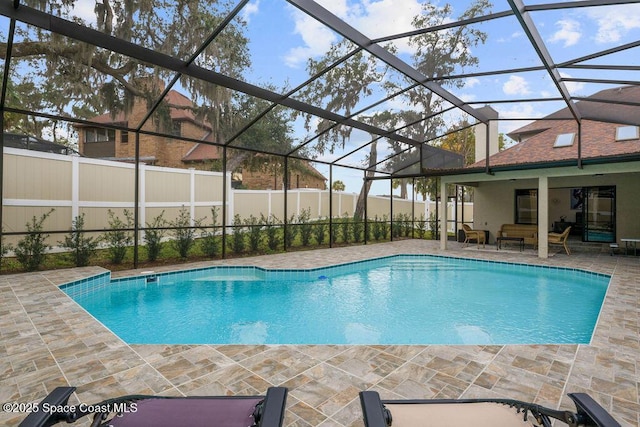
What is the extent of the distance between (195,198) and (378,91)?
740 cm

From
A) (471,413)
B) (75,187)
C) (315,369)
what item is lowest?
(315,369)

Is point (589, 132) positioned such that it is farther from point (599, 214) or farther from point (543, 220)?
point (543, 220)

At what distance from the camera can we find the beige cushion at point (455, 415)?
1.70 meters

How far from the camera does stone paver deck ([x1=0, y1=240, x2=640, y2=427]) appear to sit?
2.49 meters

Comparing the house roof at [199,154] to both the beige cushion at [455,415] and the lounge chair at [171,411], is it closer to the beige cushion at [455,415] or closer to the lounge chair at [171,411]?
the lounge chair at [171,411]

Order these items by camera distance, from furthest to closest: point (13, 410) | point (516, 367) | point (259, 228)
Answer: point (259, 228)
point (516, 367)
point (13, 410)

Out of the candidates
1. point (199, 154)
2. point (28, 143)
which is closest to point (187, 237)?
point (28, 143)

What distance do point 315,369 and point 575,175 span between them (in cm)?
1045

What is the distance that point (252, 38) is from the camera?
5.82 m

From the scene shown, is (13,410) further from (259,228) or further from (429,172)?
(429,172)

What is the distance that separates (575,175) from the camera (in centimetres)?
977

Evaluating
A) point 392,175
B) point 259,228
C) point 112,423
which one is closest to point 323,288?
point 259,228

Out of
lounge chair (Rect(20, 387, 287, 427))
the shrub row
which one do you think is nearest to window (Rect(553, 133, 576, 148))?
the shrub row

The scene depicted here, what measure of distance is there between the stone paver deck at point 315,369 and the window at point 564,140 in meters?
9.66
